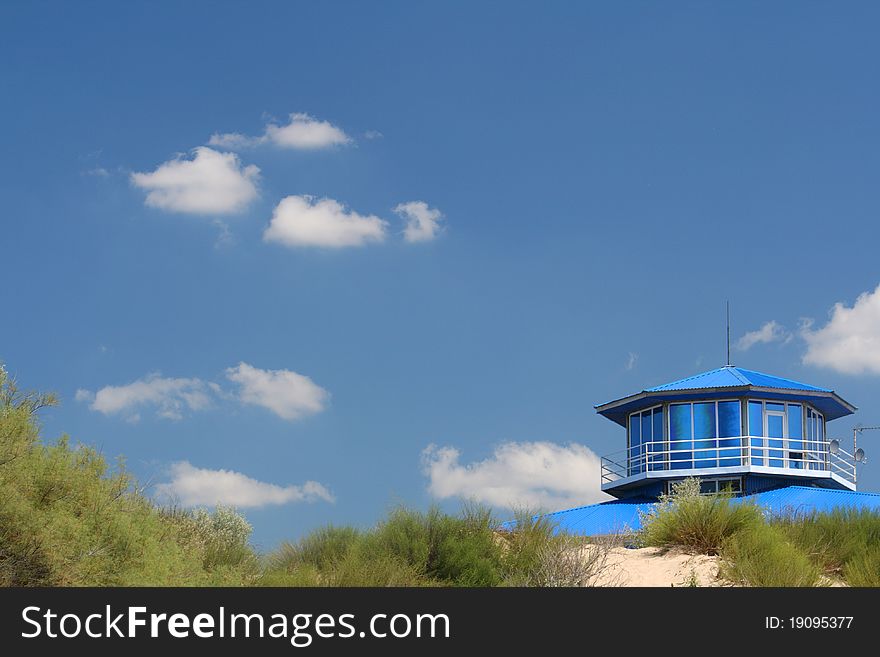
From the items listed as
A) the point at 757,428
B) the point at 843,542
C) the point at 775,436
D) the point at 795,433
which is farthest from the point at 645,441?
the point at 843,542

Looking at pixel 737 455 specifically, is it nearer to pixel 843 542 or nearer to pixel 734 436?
pixel 734 436

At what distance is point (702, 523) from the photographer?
18.3 metres

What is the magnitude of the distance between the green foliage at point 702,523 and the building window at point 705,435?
1740 cm

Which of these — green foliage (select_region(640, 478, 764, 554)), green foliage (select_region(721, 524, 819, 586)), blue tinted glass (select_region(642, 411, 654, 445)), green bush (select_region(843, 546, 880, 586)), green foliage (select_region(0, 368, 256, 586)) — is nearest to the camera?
green foliage (select_region(0, 368, 256, 586))

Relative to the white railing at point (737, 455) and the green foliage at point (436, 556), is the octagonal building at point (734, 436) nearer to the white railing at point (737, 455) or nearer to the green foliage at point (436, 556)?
the white railing at point (737, 455)

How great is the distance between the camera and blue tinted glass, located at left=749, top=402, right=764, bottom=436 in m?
36.3

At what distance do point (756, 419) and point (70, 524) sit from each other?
2760 centimetres

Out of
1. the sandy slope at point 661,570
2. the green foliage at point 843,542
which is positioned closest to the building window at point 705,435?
the green foliage at point 843,542

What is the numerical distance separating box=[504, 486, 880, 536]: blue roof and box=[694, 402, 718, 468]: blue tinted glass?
2.27m

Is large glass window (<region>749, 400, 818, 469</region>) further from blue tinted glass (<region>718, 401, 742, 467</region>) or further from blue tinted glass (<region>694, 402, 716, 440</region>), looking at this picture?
blue tinted glass (<region>694, 402, 716, 440</region>)

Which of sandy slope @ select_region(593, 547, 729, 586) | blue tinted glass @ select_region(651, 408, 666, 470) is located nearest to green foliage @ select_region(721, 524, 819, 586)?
sandy slope @ select_region(593, 547, 729, 586)
